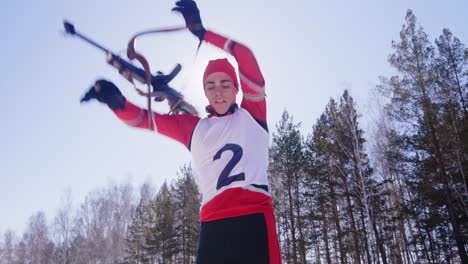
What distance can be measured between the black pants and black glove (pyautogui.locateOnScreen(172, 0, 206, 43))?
1.48m

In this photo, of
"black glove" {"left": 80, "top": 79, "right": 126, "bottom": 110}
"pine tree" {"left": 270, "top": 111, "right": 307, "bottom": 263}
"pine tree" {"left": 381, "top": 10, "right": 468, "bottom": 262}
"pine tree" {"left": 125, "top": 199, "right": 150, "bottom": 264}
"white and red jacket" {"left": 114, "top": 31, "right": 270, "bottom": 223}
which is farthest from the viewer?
"pine tree" {"left": 125, "top": 199, "right": 150, "bottom": 264}

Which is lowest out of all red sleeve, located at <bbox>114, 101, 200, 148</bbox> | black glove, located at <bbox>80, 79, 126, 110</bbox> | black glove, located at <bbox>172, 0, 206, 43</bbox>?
red sleeve, located at <bbox>114, 101, 200, 148</bbox>

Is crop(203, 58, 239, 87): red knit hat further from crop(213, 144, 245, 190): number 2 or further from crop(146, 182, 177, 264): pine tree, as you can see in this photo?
crop(146, 182, 177, 264): pine tree

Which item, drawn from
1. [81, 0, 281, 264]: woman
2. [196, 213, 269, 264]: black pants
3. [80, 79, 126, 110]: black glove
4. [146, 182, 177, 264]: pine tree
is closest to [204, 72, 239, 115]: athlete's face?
[81, 0, 281, 264]: woman

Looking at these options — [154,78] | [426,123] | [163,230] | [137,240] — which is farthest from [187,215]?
[154,78]

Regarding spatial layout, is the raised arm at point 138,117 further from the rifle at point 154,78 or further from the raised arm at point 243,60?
the raised arm at point 243,60

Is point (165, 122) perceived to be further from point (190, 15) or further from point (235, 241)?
point (235, 241)

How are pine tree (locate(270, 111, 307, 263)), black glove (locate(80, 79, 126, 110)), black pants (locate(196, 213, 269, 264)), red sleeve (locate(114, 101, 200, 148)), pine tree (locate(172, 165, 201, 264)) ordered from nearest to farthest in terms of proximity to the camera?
black pants (locate(196, 213, 269, 264)), black glove (locate(80, 79, 126, 110)), red sleeve (locate(114, 101, 200, 148)), pine tree (locate(270, 111, 307, 263)), pine tree (locate(172, 165, 201, 264))

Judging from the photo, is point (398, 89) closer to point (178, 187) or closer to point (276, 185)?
point (276, 185)

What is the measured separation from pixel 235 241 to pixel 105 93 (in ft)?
4.64

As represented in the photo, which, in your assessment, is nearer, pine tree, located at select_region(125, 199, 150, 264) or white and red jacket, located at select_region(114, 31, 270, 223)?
white and red jacket, located at select_region(114, 31, 270, 223)

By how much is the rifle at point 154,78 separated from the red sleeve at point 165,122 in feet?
0.57

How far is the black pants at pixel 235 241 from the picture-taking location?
2133 mm

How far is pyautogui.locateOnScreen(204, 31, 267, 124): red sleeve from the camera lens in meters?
2.70
